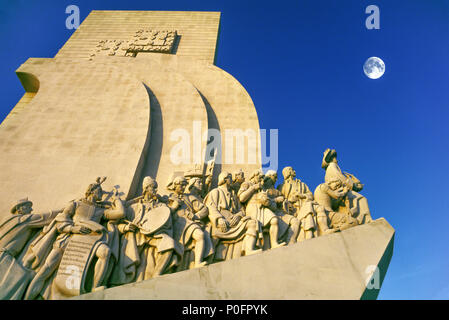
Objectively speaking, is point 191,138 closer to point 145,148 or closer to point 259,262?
point 145,148

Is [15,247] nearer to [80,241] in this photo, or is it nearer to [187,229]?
[80,241]

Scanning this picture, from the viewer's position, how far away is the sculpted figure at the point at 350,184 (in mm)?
5909

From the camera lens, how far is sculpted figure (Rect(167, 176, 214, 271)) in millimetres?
4848

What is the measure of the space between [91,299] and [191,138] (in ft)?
16.1

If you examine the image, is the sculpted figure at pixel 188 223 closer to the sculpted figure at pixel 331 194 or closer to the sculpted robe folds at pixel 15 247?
the sculpted robe folds at pixel 15 247

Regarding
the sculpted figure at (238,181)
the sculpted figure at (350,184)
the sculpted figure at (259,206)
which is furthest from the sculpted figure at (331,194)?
the sculpted figure at (238,181)

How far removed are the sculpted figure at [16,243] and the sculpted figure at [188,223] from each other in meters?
1.92

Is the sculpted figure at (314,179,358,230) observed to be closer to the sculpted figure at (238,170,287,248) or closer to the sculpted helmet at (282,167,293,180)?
the sculpted helmet at (282,167,293,180)

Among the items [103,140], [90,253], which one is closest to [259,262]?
[90,253]

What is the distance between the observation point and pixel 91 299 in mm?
3301

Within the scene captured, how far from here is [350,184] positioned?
6.27 meters

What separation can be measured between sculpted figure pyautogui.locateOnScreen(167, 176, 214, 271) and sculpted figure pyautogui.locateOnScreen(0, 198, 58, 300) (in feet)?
6.29

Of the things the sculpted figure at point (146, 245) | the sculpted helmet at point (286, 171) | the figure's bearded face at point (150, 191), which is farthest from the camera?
the sculpted helmet at point (286, 171)
